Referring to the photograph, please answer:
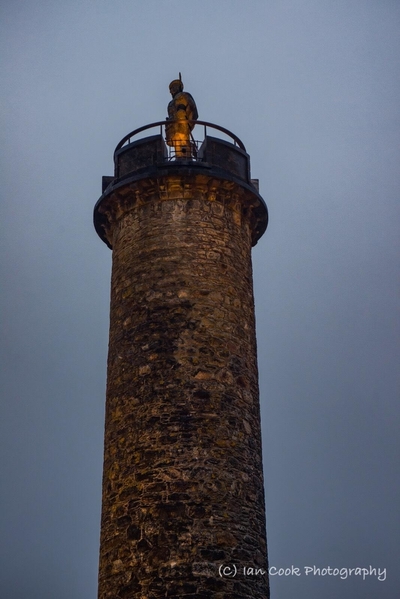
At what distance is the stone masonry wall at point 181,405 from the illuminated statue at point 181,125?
143 cm

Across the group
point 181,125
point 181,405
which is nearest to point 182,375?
point 181,405

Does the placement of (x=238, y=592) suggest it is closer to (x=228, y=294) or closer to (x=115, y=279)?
(x=228, y=294)

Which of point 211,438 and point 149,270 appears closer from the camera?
point 211,438

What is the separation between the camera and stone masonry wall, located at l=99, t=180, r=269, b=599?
11.4m

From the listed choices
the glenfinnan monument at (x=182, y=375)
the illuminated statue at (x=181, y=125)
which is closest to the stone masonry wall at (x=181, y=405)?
the glenfinnan monument at (x=182, y=375)

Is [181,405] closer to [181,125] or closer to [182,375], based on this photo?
[182,375]

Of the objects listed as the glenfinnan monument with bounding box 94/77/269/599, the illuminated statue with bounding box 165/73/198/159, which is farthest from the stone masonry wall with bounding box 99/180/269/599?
the illuminated statue with bounding box 165/73/198/159

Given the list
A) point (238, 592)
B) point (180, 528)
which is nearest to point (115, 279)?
point (180, 528)

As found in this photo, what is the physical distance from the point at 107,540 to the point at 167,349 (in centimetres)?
294

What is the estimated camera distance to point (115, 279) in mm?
14070

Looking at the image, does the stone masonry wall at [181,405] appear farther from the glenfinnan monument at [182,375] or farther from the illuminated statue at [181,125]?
the illuminated statue at [181,125]

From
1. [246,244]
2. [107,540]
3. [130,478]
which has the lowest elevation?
[107,540]

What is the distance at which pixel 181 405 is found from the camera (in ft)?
40.1

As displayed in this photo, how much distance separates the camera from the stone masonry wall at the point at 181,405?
11.4m
